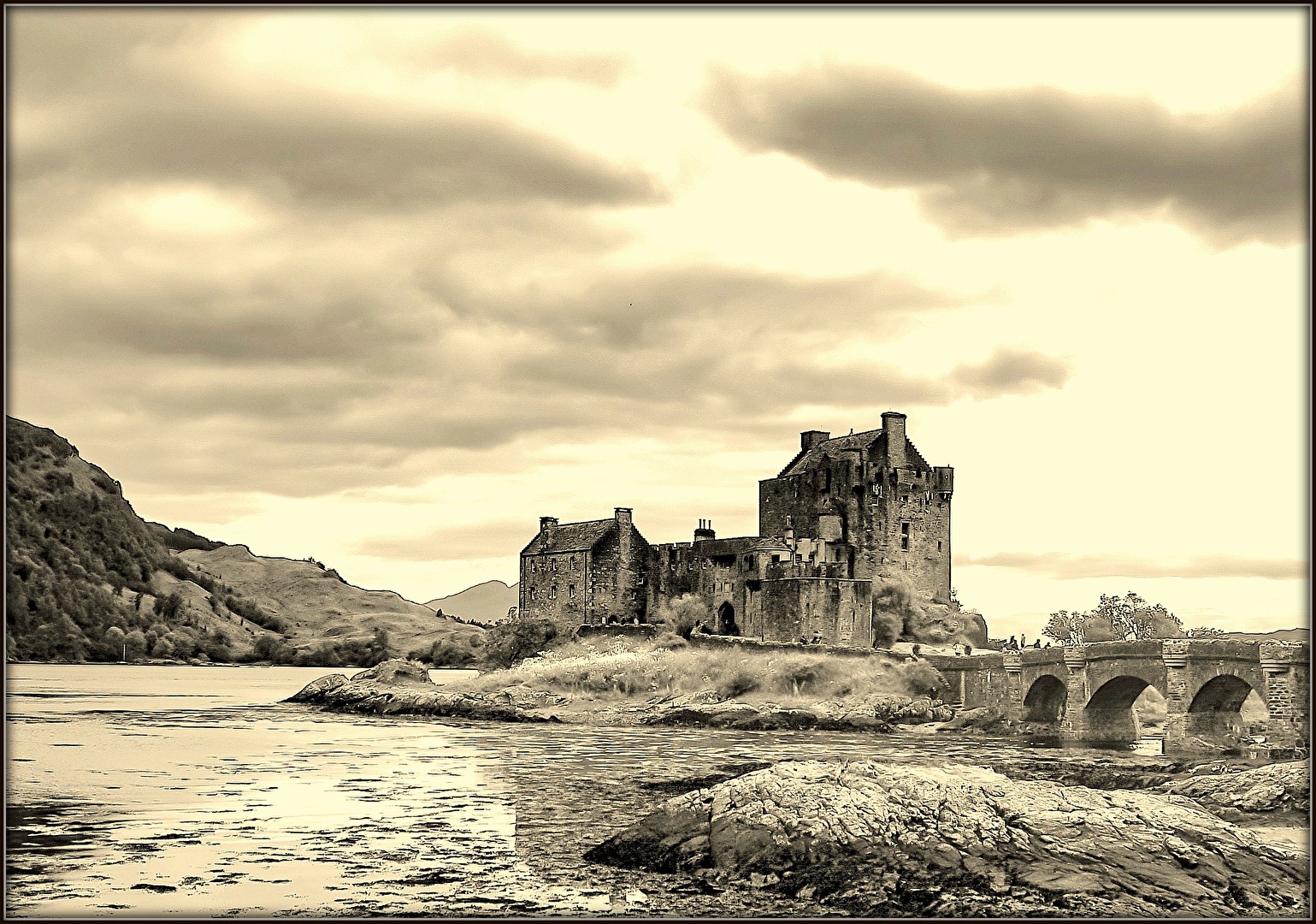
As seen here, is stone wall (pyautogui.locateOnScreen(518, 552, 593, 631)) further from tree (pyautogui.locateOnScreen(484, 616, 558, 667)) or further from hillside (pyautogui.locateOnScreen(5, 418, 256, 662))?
hillside (pyautogui.locateOnScreen(5, 418, 256, 662))

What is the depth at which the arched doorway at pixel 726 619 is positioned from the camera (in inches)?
3157

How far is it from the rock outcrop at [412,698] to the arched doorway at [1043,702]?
22642mm

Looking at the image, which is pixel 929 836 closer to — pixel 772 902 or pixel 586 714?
pixel 772 902

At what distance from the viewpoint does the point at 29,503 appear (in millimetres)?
183875

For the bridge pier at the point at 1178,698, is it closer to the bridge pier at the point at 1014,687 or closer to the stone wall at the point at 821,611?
the bridge pier at the point at 1014,687

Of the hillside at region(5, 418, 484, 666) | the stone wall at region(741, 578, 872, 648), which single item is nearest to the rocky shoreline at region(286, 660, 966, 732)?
the stone wall at region(741, 578, 872, 648)

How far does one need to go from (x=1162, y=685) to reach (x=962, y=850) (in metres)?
28.7

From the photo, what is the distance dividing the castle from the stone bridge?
48.9ft

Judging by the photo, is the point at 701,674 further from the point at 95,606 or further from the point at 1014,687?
the point at 95,606

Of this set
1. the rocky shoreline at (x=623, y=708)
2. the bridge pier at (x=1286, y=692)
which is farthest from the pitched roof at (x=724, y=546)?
the bridge pier at (x=1286, y=692)

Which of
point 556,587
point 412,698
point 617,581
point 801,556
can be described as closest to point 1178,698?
point 801,556

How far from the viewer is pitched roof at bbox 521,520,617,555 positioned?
286 ft

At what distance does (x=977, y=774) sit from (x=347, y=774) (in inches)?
778

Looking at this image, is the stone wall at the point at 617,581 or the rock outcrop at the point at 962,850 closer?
the rock outcrop at the point at 962,850
